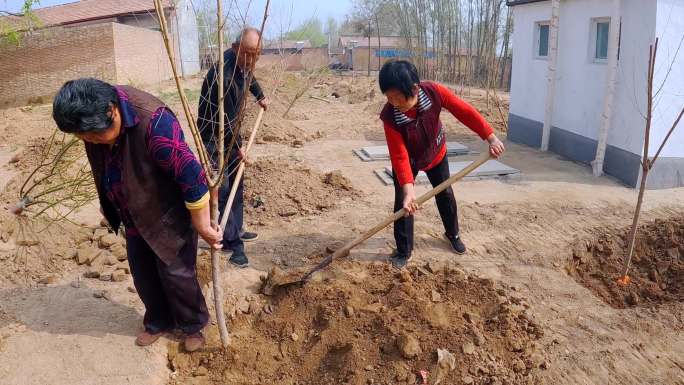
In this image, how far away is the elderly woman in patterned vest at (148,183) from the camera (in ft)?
7.23

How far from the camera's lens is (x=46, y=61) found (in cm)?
1569

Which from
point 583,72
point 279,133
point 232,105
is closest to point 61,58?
point 279,133

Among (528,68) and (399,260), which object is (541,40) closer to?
(528,68)

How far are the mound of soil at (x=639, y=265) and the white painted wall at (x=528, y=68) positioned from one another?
3955 millimetres

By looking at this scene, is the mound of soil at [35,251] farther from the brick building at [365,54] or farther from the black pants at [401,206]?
the brick building at [365,54]

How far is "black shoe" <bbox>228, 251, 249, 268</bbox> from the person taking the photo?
4.09 m

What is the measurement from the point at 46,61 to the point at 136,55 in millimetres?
3468

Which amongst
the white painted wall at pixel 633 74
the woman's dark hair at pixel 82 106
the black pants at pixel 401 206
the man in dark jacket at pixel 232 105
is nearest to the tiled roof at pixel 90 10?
the white painted wall at pixel 633 74

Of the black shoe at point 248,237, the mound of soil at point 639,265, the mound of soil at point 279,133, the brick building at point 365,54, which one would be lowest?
the mound of soil at point 639,265

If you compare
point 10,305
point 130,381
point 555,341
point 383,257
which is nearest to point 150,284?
point 130,381

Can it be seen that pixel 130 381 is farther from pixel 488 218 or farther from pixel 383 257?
pixel 488 218

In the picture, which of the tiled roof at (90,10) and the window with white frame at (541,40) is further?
the tiled roof at (90,10)

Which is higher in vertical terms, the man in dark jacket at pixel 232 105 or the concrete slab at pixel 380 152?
the man in dark jacket at pixel 232 105

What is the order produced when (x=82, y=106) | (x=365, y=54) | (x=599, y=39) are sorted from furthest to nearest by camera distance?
(x=365, y=54), (x=599, y=39), (x=82, y=106)
